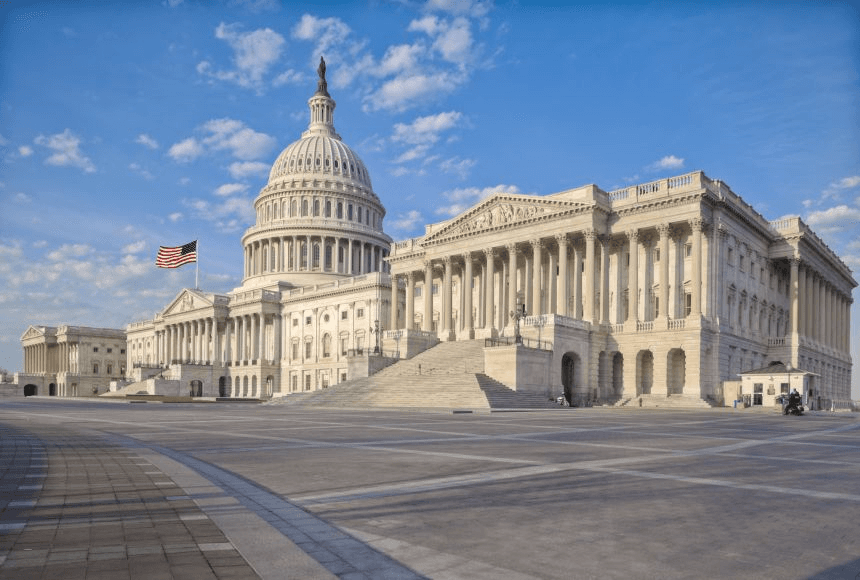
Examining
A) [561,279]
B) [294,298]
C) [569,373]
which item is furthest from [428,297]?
[294,298]

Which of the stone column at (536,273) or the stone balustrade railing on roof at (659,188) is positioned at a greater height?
the stone balustrade railing on roof at (659,188)

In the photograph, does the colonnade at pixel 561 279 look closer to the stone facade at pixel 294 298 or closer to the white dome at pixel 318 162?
the stone facade at pixel 294 298

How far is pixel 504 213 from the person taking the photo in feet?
241

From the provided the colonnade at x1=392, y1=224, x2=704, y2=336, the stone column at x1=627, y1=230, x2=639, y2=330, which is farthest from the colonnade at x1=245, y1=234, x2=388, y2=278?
the stone column at x1=627, y1=230, x2=639, y2=330

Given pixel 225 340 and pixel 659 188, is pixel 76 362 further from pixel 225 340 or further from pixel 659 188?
pixel 659 188

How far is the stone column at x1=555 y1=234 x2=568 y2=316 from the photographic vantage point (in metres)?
66.9

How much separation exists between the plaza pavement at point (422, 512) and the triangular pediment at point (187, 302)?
4326 inches

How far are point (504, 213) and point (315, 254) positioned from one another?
66789 mm

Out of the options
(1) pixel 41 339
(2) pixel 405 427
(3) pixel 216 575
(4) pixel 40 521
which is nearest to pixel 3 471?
(4) pixel 40 521

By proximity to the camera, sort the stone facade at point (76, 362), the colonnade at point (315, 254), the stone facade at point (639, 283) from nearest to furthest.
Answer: the stone facade at point (639, 283) < the colonnade at point (315, 254) < the stone facade at point (76, 362)

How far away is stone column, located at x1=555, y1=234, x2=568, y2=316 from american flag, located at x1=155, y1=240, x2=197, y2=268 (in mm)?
64116

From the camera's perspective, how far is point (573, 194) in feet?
222

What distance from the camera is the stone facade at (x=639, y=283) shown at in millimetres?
61500

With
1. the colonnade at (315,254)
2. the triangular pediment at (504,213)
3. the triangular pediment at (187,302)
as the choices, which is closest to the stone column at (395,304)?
the triangular pediment at (504,213)
